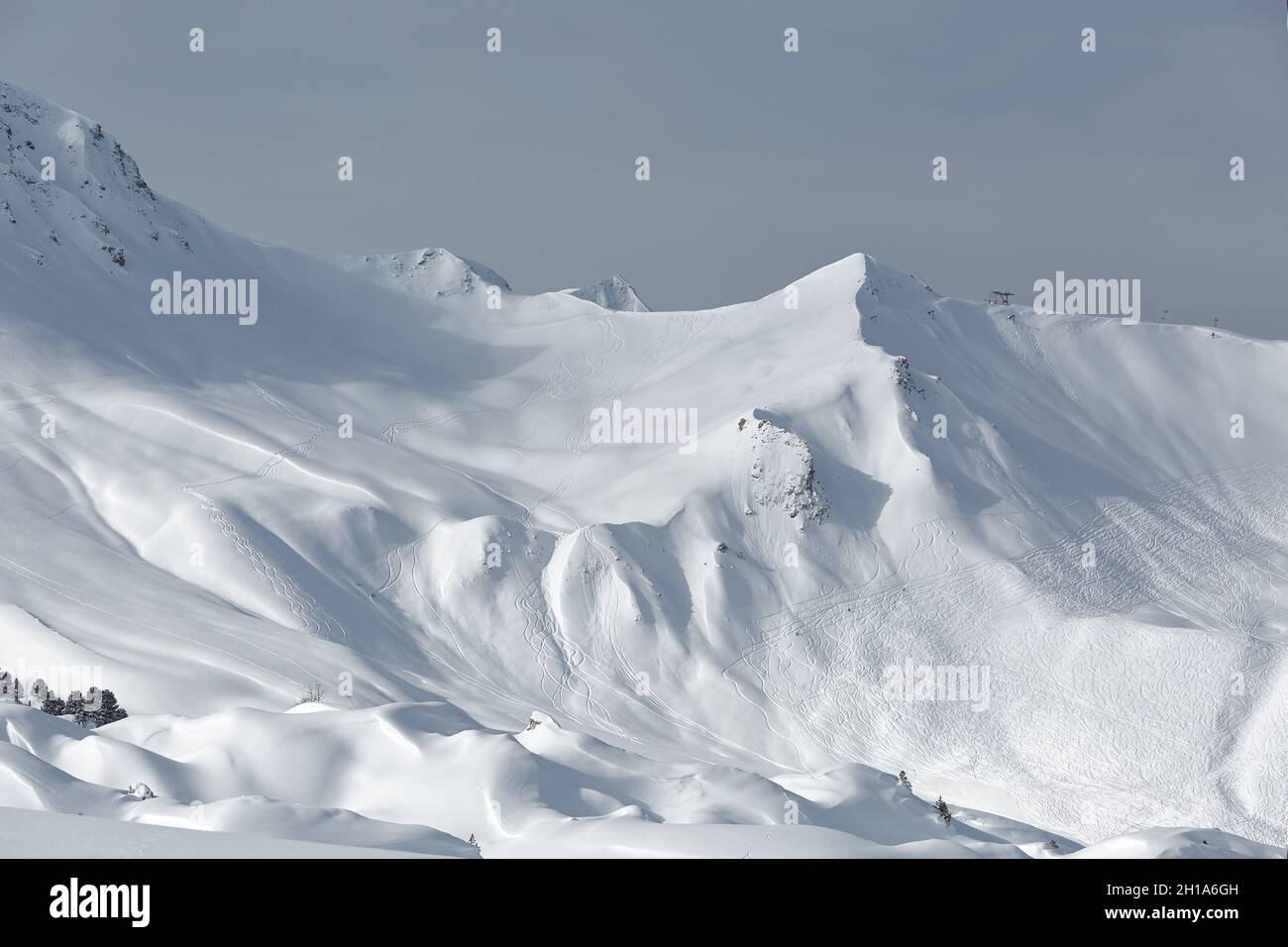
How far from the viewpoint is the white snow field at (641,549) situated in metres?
41.0

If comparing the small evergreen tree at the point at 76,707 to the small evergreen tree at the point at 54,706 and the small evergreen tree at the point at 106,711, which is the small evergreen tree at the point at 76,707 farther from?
the small evergreen tree at the point at 106,711

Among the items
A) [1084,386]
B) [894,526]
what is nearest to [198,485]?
[894,526]

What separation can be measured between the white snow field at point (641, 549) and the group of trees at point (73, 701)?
1.31 metres

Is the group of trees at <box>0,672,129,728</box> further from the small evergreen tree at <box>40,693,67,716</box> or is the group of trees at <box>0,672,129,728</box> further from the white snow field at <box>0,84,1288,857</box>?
the white snow field at <box>0,84,1288,857</box>

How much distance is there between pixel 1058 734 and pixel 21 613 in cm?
5542

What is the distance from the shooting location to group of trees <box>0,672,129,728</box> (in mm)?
52938

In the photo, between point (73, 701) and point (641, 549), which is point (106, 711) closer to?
point (73, 701)

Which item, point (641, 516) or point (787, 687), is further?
point (641, 516)

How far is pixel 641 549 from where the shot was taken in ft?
292

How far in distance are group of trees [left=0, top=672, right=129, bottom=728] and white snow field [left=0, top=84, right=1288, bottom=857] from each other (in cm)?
131

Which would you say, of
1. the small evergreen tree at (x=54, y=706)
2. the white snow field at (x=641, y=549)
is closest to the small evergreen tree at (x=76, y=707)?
the small evergreen tree at (x=54, y=706)
